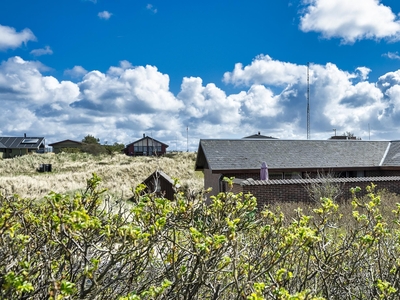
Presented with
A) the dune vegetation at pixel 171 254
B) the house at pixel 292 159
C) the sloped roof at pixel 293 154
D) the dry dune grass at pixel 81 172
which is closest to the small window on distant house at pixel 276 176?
the house at pixel 292 159

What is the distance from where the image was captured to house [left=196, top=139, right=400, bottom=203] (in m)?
20.1

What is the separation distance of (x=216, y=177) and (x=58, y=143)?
69604 millimetres

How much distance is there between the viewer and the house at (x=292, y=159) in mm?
20078

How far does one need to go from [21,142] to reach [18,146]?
1576 mm

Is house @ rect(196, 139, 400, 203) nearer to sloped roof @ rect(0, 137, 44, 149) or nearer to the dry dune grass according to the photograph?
the dry dune grass

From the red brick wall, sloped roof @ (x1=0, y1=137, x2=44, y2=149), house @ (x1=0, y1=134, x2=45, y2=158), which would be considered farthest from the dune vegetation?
sloped roof @ (x1=0, y1=137, x2=44, y2=149)

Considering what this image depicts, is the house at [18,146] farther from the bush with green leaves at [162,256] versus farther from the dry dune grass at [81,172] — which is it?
the bush with green leaves at [162,256]

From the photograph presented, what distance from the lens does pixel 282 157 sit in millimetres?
21344

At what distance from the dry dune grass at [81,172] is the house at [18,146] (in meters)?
21.8

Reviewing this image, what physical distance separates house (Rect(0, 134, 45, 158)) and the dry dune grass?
21837 millimetres

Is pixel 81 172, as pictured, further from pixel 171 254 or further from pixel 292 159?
pixel 171 254

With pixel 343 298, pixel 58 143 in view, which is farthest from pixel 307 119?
pixel 58 143

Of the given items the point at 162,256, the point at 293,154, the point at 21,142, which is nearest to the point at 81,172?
the point at 293,154

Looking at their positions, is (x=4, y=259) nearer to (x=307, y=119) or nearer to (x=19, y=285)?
(x=19, y=285)
